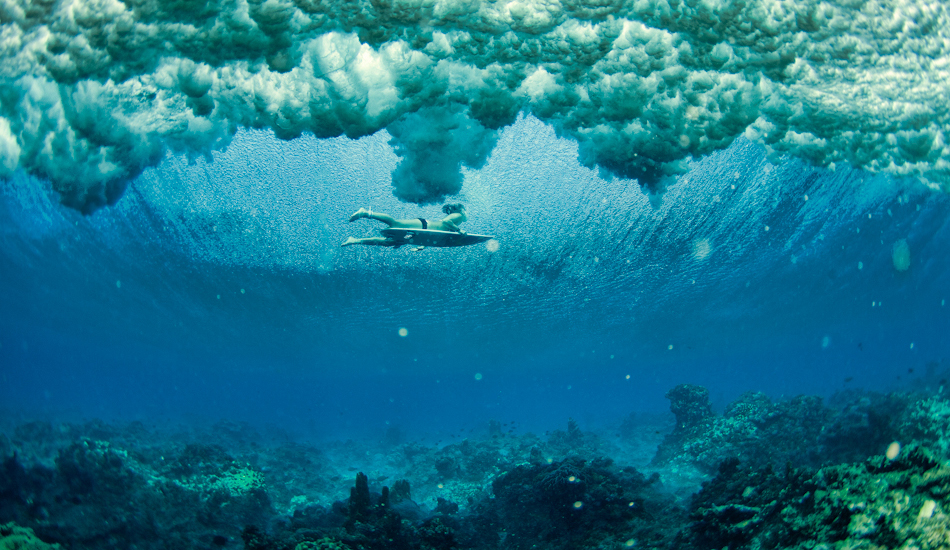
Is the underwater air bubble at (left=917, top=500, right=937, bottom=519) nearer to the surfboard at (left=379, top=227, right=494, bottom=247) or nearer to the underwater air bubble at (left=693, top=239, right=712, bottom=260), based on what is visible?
the surfboard at (left=379, top=227, right=494, bottom=247)

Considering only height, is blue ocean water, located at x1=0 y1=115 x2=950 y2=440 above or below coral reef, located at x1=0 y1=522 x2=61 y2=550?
above

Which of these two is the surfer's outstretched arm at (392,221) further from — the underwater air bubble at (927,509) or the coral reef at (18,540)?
the underwater air bubble at (927,509)

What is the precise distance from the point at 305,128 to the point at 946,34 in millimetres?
9296

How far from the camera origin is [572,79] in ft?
20.3

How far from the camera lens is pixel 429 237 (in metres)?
7.93

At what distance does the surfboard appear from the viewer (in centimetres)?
762

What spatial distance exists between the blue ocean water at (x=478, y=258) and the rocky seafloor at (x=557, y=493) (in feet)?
22.5

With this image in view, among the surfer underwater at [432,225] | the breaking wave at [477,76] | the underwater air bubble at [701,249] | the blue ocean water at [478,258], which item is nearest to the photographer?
the breaking wave at [477,76]

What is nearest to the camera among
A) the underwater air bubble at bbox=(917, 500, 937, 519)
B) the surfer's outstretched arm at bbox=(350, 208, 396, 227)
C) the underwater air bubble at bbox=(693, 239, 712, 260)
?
the underwater air bubble at bbox=(917, 500, 937, 519)

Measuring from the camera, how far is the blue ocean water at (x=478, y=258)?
13680mm

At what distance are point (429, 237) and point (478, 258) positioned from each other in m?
13.0

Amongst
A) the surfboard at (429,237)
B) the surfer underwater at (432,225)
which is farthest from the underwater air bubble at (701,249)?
the surfer underwater at (432,225)

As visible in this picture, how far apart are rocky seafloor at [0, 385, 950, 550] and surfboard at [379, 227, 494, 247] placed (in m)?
5.20

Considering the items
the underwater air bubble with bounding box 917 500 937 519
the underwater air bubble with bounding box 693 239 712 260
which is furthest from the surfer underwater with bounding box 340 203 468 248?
the underwater air bubble with bounding box 693 239 712 260
